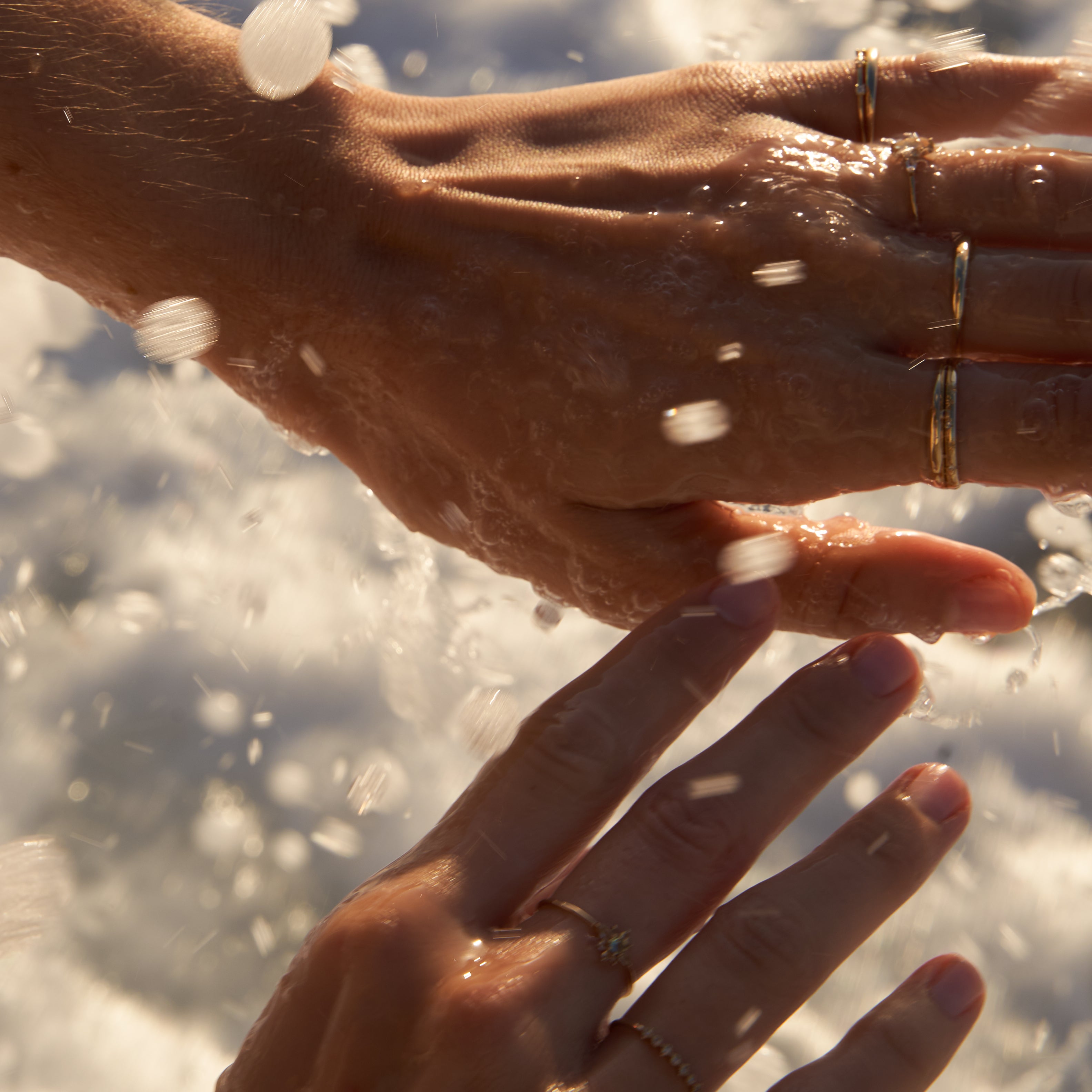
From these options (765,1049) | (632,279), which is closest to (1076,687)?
(765,1049)

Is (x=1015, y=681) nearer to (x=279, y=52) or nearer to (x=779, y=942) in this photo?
(x=779, y=942)

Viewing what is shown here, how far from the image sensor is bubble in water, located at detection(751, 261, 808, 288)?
1.10m

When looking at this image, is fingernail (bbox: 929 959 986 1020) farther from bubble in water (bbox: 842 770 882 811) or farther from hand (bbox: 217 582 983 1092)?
bubble in water (bbox: 842 770 882 811)

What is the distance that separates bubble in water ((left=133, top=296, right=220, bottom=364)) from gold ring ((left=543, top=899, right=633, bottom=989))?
945 millimetres

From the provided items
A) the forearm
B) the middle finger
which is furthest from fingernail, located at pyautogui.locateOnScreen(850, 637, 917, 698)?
the forearm

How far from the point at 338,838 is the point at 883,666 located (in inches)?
36.8

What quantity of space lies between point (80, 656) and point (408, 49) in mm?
1547

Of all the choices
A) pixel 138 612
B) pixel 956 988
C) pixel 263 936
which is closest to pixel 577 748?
pixel 956 988

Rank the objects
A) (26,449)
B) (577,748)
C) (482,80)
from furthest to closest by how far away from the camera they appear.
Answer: (482,80)
(26,449)
(577,748)

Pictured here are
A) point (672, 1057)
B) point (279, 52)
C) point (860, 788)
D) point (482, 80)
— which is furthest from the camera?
point (482, 80)

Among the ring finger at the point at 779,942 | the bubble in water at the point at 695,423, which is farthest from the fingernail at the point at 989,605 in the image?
the bubble in water at the point at 695,423

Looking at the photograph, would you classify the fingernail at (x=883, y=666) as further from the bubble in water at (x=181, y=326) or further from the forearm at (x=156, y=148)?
the bubble in water at (x=181, y=326)

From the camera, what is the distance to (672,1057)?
901 mm

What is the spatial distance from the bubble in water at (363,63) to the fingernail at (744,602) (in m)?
1.58
